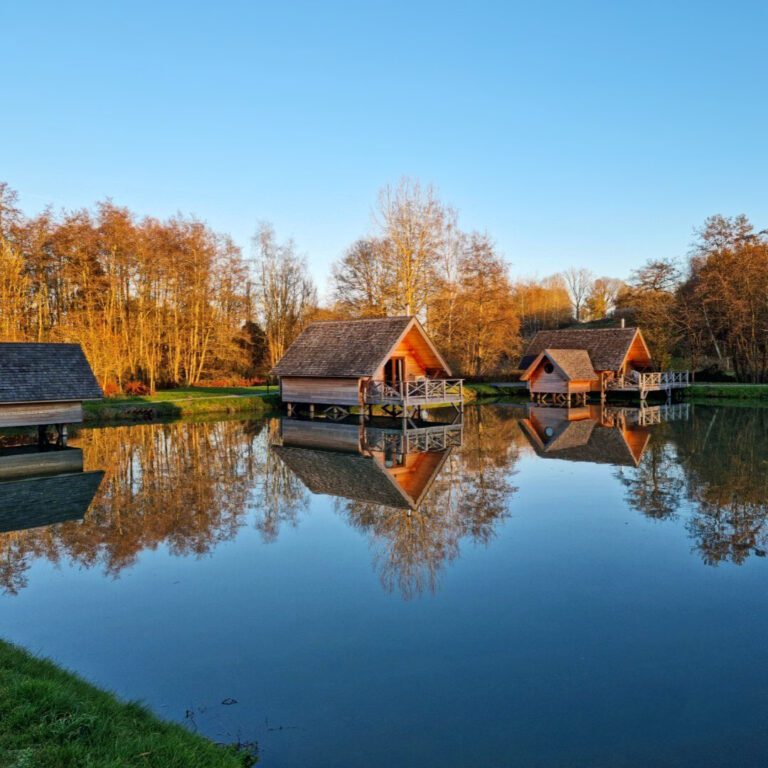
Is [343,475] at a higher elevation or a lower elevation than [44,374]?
lower

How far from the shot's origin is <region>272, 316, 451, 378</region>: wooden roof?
2589cm

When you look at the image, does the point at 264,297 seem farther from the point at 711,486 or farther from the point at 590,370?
the point at 711,486

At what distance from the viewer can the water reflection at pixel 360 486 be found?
373 inches

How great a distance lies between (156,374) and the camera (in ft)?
118

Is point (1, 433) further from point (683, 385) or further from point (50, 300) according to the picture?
point (683, 385)

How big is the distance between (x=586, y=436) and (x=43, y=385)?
54.1 ft

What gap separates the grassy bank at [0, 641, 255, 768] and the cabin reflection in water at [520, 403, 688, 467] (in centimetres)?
1335

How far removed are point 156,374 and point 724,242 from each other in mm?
35663

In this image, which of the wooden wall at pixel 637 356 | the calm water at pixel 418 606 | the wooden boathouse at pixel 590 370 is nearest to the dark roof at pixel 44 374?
the calm water at pixel 418 606

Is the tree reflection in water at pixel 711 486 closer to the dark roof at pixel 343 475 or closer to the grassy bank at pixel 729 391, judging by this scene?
the dark roof at pixel 343 475

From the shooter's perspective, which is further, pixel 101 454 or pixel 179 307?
pixel 179 307

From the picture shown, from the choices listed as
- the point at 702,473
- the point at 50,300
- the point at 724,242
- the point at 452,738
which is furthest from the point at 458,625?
the point at 724,242

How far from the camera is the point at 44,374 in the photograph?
1808cm

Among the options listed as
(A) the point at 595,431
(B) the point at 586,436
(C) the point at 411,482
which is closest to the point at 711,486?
(C) the point at 411,482
